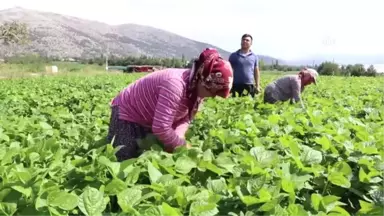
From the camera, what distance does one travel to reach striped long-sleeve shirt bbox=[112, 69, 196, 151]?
300 cm

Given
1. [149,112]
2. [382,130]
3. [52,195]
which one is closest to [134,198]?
[52,195]

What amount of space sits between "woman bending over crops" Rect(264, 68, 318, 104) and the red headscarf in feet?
12.1

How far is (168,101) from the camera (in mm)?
3006

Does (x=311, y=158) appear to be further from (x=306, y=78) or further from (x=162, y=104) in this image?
(x=306, y=78)

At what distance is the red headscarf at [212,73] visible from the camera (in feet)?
9.59

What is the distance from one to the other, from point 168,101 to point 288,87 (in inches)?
157

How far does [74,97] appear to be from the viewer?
26.0 ft

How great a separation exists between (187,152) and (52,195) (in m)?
0.89

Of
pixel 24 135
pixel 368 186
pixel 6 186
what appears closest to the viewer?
pixel 6 186

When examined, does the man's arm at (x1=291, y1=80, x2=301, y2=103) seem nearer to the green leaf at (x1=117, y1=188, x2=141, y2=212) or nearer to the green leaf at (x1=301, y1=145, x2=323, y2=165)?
the green leaf at (x1=301, y1=145, x2=323, y2=165)

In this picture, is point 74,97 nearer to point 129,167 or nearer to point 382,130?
point 382,130

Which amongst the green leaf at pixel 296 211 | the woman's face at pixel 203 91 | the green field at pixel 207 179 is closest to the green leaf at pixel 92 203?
the green field at pixel 207 179

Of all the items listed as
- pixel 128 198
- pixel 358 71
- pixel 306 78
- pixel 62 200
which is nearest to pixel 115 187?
pixel 128 198

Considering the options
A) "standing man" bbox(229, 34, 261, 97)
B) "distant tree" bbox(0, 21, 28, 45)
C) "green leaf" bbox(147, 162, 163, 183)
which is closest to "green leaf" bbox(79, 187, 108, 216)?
"green leaf" bbox(147, 162, 163, 183)
